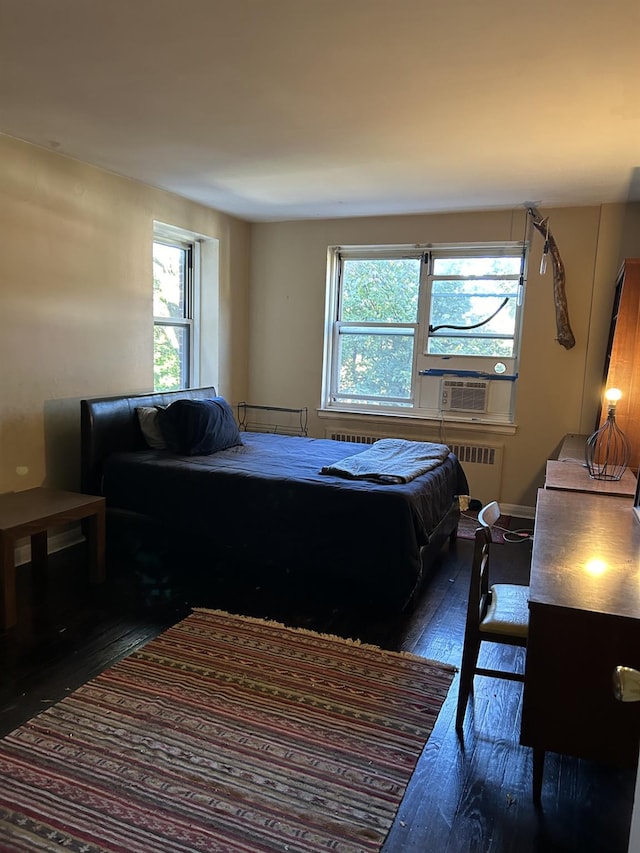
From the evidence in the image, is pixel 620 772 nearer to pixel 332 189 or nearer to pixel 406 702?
pixel 406 702

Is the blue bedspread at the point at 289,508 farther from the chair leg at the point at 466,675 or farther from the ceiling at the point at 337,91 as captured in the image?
the ceiling at the point at 337,91

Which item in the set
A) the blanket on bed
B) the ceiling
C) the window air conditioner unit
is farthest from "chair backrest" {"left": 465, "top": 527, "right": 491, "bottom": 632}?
the window air conditioner unit

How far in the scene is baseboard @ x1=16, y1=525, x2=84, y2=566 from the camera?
3.48m

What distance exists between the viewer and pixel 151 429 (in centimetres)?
399

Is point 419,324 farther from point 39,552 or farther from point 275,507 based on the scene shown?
point 39,552

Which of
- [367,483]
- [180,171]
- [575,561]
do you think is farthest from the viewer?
[180,171]

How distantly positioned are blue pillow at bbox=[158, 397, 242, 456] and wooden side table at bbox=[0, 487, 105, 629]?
2.46ft

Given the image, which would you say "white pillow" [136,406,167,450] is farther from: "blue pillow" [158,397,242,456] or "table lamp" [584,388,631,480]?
"table lamp" [584,388,631,480]

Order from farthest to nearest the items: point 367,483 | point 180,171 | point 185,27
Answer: point 180,171, point 367,483, point 185,27

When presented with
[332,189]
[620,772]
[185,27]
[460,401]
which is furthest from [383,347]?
[620,772]

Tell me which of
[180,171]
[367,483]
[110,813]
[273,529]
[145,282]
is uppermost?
[180,171]

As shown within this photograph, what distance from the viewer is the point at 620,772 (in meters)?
1.94

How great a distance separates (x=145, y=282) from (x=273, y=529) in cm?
223

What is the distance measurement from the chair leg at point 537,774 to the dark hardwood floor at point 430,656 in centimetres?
3
